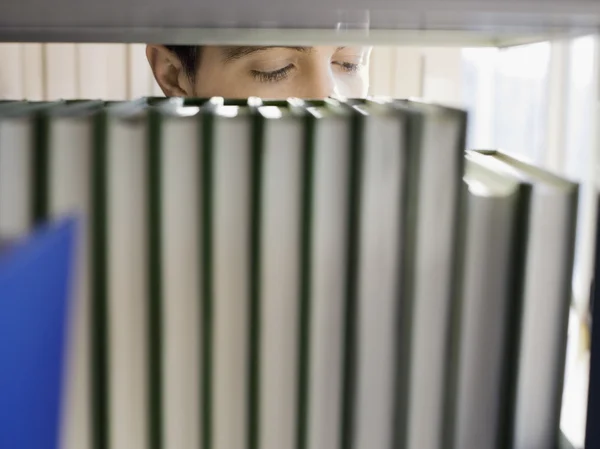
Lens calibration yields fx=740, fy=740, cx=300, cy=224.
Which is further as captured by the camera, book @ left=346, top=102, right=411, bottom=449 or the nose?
the nose

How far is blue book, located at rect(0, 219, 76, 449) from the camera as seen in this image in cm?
23

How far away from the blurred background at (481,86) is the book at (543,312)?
3.66ft

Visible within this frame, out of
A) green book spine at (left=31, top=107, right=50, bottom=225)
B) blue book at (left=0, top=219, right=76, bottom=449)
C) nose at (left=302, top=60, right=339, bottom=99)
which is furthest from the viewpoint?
nose at (left=302, top=60, right=339, bottom=99)

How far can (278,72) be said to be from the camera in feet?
3.08

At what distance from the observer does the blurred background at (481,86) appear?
2.08 m

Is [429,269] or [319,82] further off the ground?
[319,82]

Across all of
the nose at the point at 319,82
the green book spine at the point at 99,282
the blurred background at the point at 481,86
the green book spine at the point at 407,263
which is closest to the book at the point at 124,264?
the green book spine at the point at 99,282

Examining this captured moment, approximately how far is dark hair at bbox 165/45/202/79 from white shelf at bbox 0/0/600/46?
25.3 inches

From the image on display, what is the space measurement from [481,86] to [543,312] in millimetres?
2759

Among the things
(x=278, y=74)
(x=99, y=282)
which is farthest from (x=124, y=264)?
(x=278, y=74)

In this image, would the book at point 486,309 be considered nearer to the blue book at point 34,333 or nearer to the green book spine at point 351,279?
the green book spine at point 351,279

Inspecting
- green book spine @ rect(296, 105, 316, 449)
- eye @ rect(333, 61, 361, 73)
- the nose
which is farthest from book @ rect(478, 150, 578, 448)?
eye @ rect(333, 61, 361, 73)

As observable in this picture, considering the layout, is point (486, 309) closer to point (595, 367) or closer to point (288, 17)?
point (595, 367)

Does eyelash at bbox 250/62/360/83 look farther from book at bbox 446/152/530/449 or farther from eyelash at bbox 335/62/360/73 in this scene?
book at bbox 446/152/530/449
